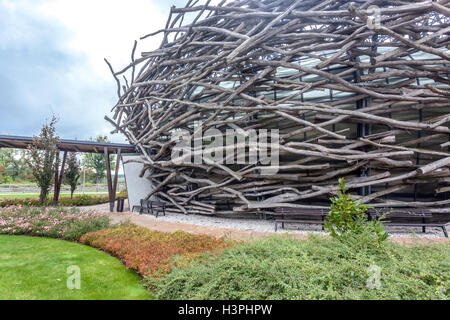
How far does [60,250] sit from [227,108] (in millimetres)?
6517

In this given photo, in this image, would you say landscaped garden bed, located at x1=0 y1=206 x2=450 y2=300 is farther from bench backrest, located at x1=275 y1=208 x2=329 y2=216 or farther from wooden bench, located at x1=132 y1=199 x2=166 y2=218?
wooden bench, located at x1=132 y1=199 x2=166 y2=218

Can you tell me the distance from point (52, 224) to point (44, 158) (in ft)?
17.5

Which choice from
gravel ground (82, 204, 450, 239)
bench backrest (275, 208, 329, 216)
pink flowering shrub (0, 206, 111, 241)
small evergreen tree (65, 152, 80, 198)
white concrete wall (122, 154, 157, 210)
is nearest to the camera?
pink flowering shrub (0, 206, 111, 241)

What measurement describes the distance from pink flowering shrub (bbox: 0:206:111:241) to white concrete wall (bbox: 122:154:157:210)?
4.42 m

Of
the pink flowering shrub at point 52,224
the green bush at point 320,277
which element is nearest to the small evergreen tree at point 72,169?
the pink flowering shrub at point 52,224

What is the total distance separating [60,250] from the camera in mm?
5254

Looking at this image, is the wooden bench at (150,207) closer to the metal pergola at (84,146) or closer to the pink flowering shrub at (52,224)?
the metal pergola at (84,146)

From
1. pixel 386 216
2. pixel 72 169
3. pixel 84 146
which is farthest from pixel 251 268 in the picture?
pixel 72 169

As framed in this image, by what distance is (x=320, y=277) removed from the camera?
258cm

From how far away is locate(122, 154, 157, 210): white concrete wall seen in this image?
40.7 feet

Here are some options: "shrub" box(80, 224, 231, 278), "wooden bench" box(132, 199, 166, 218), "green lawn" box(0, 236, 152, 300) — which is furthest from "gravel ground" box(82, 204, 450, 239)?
"green lawn" box(0, 236, 152, 300)

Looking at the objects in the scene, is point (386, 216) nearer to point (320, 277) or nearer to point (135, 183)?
point (320, 277)
